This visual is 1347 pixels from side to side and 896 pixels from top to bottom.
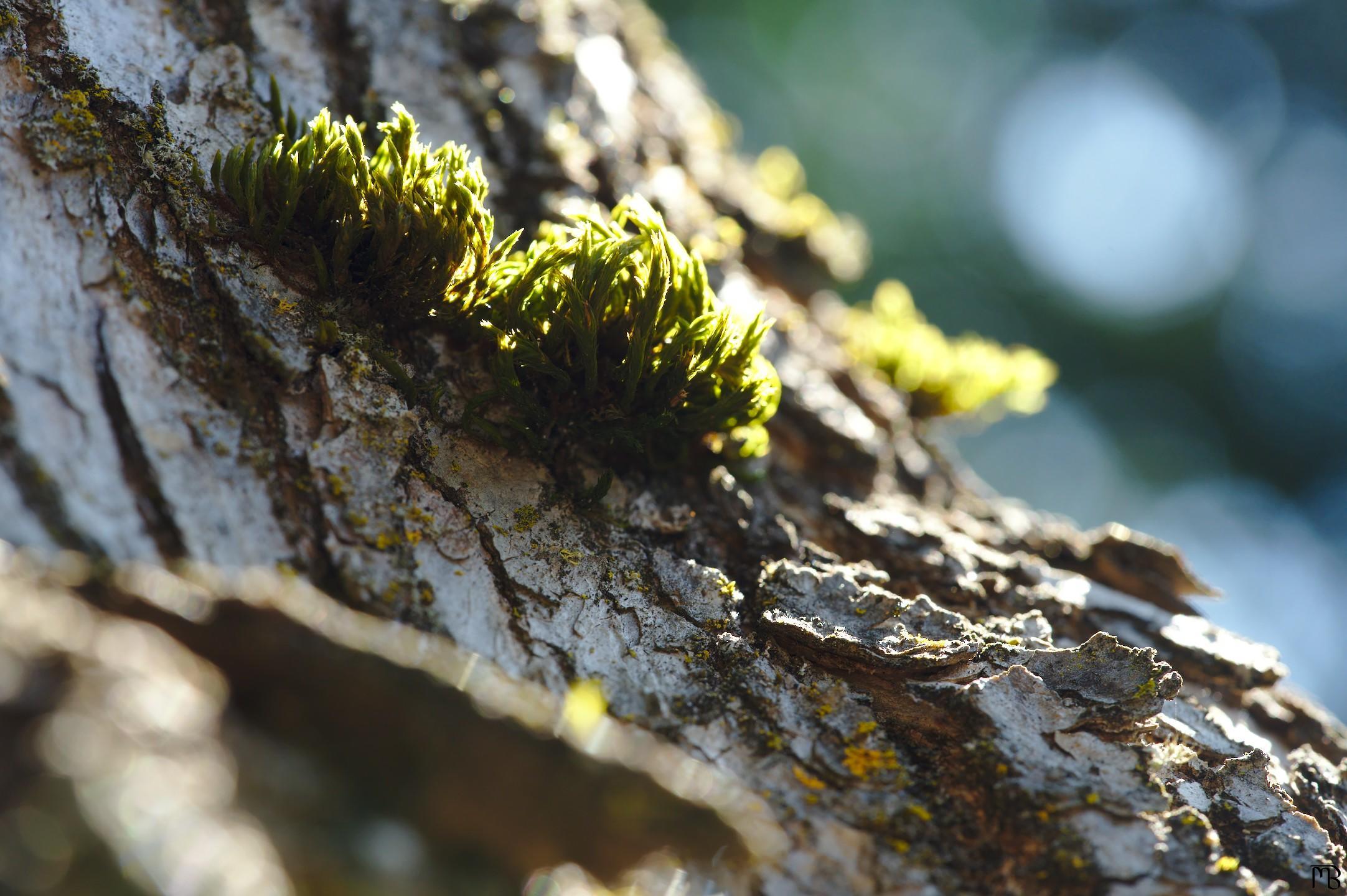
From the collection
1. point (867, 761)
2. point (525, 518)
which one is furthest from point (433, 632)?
point (867, 761)

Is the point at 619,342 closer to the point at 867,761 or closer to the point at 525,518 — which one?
the point at 525,518

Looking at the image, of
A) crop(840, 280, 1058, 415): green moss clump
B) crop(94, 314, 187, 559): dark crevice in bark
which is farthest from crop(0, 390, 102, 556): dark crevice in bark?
crop(840, 280, 1058, 415): green moss clump

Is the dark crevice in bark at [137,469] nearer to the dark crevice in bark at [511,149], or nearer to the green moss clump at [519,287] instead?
the green moss clump at [519,287]

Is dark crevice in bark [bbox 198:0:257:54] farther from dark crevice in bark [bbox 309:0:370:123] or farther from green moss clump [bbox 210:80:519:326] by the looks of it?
green moss clump [bbox 210:80:519:326]

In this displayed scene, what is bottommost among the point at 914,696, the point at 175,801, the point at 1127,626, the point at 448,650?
the point at 175,801

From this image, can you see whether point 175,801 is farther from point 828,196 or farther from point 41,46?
point 828,196

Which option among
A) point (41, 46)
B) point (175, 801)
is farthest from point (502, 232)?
point (175, 801)
